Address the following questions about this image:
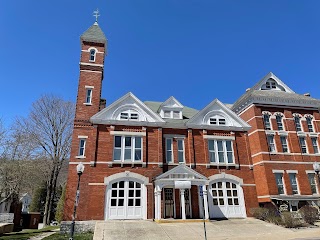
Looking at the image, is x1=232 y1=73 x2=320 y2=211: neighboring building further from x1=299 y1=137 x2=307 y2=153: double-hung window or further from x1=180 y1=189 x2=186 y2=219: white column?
x1=180 y1=189 x2=186 y2=219: white column

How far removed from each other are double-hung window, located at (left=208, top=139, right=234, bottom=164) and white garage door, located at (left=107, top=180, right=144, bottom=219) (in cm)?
770

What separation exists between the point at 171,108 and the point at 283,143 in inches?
497

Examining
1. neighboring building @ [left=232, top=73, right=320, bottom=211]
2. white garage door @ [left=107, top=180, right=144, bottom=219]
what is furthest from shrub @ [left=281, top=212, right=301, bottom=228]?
white garage door @ [left=107, top=180, right=144, bottom=219]

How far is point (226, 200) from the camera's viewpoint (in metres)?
21.6

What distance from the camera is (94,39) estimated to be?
2531 centimetres

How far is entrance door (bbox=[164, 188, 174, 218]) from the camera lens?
805 inches

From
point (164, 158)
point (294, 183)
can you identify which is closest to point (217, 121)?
point (164, 158)

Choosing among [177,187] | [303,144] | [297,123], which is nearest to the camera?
[177,187]

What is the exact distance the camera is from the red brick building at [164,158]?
19734 mm

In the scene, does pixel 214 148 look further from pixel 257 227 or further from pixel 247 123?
pixel 257 227

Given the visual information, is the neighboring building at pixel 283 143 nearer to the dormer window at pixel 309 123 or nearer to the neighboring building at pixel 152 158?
the dormer window at pixel 309 123

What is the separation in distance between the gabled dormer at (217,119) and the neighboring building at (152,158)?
99mm

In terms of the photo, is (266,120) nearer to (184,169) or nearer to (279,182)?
(279,182)

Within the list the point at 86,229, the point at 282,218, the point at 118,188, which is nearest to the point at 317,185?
the point at 282,218
